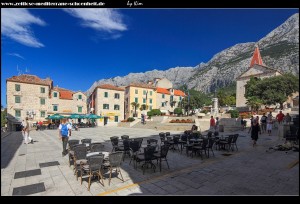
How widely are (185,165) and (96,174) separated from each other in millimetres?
3643

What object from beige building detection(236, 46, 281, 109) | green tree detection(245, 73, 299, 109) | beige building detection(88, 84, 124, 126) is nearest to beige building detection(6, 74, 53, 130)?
beige building detection(88, 84, 124, 126)

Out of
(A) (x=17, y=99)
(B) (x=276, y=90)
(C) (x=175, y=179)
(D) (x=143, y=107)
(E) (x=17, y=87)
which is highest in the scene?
(E) (x=17, y=87)

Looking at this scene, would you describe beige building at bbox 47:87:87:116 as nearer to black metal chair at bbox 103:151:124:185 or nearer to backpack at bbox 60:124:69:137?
backpack at bbox 60:124:69:137

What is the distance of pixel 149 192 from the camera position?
522 cm

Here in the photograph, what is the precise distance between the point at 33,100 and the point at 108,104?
52.9 feet

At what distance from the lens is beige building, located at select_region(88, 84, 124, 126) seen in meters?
45.7

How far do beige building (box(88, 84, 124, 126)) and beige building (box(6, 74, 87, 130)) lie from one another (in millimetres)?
4734

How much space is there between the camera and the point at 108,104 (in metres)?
47.2

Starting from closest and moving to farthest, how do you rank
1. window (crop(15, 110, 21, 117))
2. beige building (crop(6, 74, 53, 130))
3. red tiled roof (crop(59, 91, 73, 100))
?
beige building (crop(6, 74, 53, 130)), window (crop(15, 110, 21, 117)), red tiled roof (crop(59, 91, 73, 100))

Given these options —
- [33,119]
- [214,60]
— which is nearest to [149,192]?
[33,119]

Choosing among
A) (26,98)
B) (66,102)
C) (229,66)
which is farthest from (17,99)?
(229,66)

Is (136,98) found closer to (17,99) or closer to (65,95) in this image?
(65,95)

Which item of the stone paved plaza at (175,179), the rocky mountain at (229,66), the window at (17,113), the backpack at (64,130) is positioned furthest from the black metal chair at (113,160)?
the rocky mountain at (229,66)
